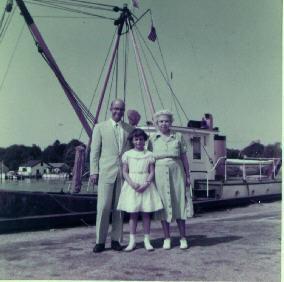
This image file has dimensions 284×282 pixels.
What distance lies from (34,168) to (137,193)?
79.3m

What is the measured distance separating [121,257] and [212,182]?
9.47 metres

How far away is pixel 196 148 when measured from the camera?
1407 centimetres

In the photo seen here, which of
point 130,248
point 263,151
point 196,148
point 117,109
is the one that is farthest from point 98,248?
point 263,151

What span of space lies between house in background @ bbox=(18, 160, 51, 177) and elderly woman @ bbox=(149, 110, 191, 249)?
7229 cm

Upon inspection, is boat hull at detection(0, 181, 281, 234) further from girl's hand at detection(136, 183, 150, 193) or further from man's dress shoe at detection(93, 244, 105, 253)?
girl's hand at detection(136, 183, 150, 193)

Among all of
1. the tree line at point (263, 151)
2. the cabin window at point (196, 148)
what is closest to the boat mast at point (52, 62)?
the cabin window at point (196, 148)

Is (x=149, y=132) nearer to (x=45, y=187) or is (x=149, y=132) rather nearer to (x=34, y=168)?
(x=45, y=187)

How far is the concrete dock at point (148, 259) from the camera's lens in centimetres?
373

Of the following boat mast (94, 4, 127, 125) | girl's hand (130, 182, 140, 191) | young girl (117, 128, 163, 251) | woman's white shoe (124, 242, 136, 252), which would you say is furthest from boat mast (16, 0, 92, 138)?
woman's white shoe (124, 242, 136, 252)

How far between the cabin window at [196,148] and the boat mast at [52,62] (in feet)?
11.9

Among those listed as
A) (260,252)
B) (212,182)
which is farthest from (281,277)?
(212,182)

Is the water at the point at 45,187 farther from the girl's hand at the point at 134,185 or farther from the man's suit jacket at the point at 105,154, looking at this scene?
the girl's hand at the point at 134,185

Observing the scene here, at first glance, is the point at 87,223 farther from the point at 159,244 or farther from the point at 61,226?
the point at 159,244

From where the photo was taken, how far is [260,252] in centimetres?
454
